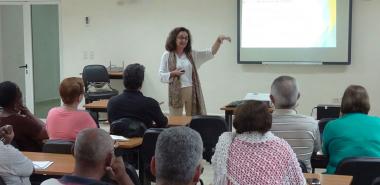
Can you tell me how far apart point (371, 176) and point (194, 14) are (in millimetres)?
5837

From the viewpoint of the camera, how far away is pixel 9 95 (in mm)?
3643

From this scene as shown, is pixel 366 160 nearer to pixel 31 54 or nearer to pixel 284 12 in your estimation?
pixel 284 12

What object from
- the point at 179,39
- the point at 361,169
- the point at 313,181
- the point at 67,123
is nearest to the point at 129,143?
the point at 67,123

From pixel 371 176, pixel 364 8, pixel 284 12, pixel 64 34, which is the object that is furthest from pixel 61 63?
pixel 371 176

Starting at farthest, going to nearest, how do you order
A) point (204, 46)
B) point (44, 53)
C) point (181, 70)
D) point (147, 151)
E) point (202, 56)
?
point (44, 53)
point (204, 46)
point (202, 56)
point (181, 70)
point (147, 151)

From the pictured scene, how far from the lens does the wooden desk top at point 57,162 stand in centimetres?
300

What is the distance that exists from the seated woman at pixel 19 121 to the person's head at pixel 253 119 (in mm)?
1935

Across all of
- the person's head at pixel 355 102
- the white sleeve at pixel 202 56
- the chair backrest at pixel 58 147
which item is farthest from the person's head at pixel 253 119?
the white sleeve at pixel 202 56

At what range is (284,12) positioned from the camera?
25.4 feet

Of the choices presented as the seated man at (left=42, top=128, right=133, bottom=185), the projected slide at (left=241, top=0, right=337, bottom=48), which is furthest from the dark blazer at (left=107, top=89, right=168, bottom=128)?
the projected slide at (left=241, top=0, right=337, bottom=48)

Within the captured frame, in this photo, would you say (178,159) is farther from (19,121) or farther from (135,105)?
(135,105)

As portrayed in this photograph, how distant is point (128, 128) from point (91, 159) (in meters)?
2.02

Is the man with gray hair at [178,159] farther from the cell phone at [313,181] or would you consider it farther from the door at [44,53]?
the door at [44,53]

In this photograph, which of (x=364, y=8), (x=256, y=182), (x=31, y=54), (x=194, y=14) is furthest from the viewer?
(x=31, y=54)
